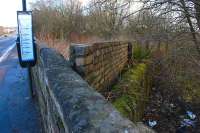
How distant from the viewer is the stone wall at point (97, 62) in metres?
4.00

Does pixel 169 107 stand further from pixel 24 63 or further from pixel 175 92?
pixel 24 63

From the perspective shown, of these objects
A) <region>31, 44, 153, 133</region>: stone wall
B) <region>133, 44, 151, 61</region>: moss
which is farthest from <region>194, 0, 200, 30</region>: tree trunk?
<region>31, 44, 153, 133</region>: stone wall

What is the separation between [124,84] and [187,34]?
213 inches

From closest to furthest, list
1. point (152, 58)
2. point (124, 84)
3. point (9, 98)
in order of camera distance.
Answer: point (124, 84), point (9, 98), point (152, 58)

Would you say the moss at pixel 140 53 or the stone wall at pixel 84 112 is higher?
the stone wall at pixel 84 112

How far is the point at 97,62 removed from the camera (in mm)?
4973

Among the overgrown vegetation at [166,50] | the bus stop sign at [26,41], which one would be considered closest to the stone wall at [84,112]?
the bus stop sign at [26,41]

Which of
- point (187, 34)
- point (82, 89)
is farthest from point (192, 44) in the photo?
point (82, 89)

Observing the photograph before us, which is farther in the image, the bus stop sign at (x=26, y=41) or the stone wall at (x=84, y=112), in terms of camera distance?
the bus stop sign at (x=26, y=41)

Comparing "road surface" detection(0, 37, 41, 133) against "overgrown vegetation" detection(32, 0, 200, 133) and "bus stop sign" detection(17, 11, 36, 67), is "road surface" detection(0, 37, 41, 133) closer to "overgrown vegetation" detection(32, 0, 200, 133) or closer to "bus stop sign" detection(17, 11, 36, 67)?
"bus stop sign" detection(17, 11, 36, 67)

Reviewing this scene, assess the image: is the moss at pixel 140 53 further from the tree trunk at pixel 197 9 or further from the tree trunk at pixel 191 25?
the tree trunk at pixel 197 9

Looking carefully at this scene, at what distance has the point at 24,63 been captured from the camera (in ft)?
21.8

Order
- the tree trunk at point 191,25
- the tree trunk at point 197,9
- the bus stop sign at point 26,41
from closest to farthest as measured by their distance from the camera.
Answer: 1. the bus stop sign at point 26,41
2. the tree trunk at point 197,9
3. the tree trunk at point 191,25

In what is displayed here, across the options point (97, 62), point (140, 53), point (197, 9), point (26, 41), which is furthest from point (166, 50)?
point (97, 62)
